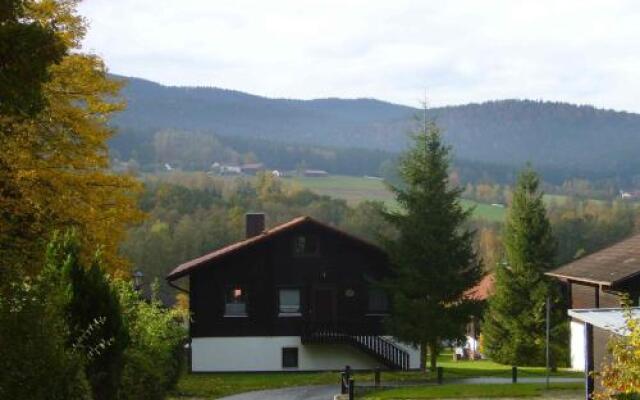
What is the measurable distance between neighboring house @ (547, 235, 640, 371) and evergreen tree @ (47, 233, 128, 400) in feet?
56.2

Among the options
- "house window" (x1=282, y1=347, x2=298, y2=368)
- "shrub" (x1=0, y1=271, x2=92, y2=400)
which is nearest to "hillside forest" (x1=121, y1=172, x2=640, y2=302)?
"house window" (x1=282, y1=347, x2=298, y2=368)

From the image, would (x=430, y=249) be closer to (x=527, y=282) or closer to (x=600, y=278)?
(x=600, y=278)

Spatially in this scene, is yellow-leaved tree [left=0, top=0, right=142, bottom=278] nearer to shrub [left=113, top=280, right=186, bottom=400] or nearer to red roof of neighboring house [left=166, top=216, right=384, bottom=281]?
shrub [left=113, top=280, right=186, bottom=400]

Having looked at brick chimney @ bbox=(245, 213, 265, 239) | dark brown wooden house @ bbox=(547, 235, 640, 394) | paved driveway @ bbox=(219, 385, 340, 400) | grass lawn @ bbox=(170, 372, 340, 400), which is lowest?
grass lawn @ bbox=(170, 372, 340, 400)

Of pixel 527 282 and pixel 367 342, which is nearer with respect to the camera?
pixel 367 342

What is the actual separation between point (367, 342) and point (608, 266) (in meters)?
10.8

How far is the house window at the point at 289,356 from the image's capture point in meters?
42.2

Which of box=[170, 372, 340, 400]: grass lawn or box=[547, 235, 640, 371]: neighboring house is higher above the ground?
box=[547, 235, 640, 371]: neighboring house

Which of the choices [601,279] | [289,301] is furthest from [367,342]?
[601,279]

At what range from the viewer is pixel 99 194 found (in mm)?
27125

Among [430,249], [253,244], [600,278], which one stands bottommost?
[600,278]

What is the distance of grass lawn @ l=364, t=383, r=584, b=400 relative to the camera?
2767 centimetres

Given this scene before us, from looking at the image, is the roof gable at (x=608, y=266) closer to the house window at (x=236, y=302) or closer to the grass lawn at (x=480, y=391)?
the grass lawn at (x=480, y=391)

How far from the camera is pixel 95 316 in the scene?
17.3 meters
